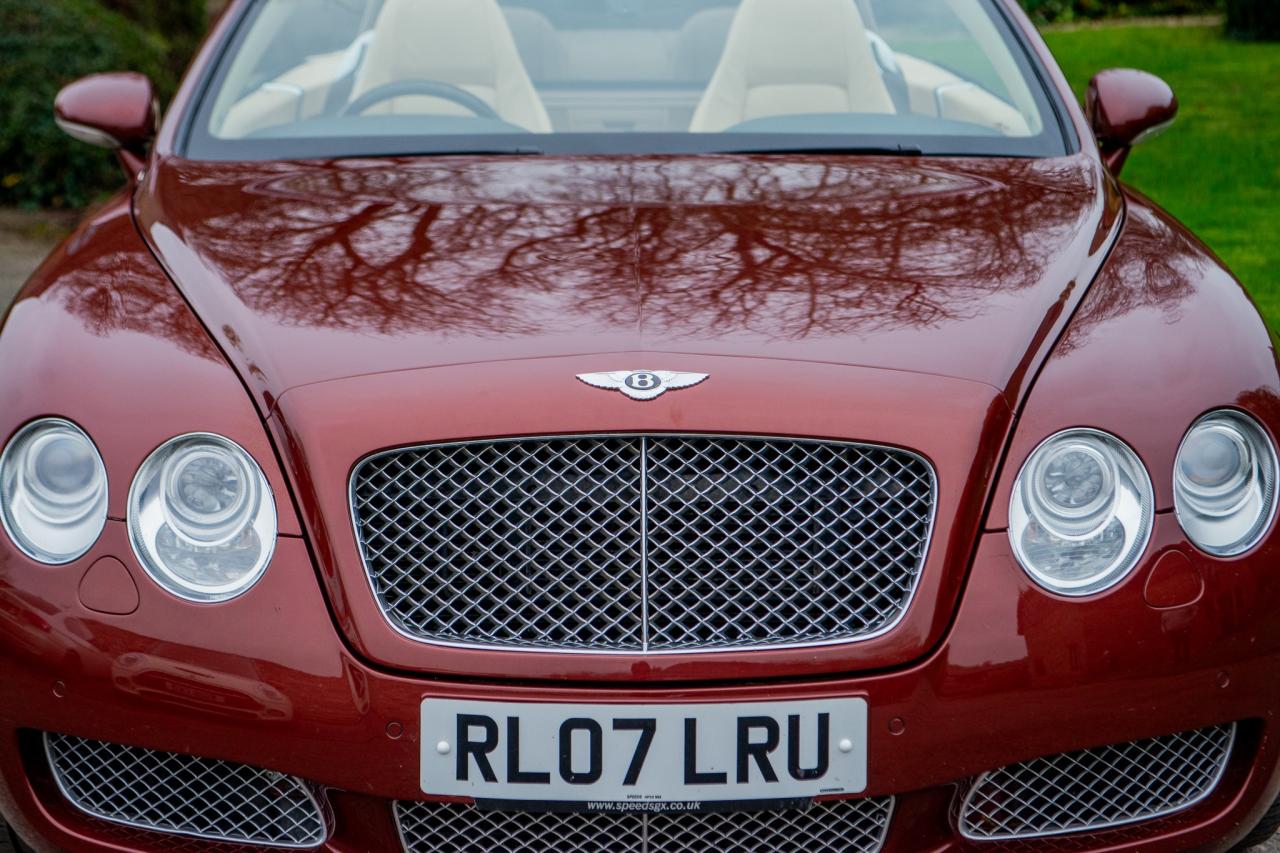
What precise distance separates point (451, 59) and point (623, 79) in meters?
0.40

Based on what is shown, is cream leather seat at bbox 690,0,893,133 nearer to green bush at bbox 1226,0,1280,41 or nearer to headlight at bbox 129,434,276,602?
headlight at bbox 129,434,276,602

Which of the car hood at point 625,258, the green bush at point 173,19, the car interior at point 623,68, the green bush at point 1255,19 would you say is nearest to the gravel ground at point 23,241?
the green bush at point 173,19

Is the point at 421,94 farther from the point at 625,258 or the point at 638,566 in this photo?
the point at 638,566

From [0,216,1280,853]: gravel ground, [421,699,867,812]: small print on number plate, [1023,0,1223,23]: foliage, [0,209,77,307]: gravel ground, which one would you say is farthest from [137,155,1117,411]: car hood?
[1023,0,1223,23]: foliage

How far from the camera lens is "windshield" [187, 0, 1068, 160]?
312 cm

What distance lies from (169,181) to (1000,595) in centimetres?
173

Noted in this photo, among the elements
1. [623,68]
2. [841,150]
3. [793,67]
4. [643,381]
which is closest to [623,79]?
[623,68]

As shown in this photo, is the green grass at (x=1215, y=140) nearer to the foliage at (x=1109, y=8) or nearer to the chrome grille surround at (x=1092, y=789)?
the foliage at (x=1109, y=8)

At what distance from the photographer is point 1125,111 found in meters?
3.37

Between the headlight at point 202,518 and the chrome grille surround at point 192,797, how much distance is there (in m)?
0.23

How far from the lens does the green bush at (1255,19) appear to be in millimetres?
15519

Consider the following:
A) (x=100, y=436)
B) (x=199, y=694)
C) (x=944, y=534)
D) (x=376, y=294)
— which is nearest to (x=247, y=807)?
(x=199, y=694)

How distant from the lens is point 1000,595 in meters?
2.06

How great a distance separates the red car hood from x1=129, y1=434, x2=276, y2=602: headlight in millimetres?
67
